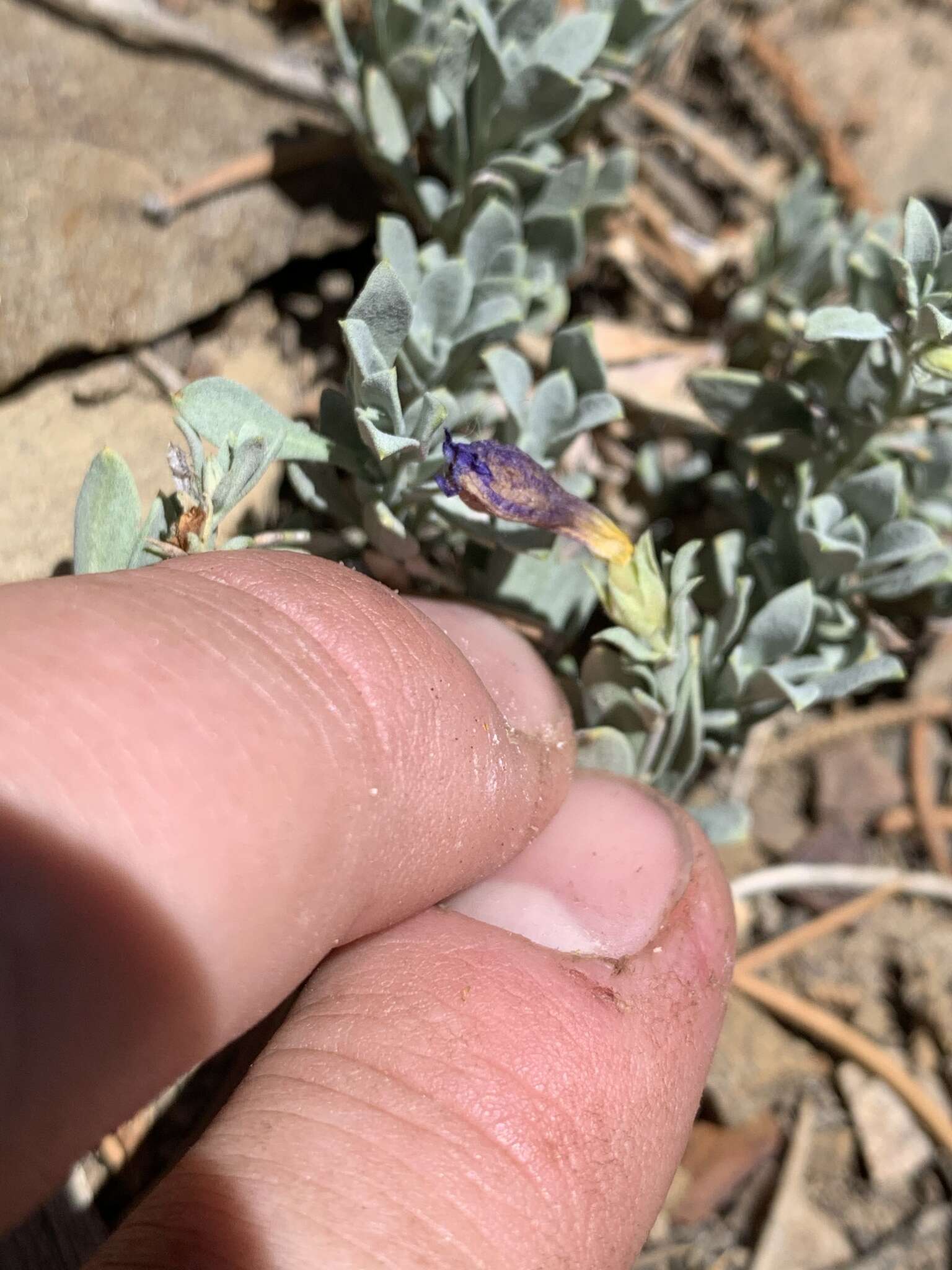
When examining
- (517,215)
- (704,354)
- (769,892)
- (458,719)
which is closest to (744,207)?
(704,354)

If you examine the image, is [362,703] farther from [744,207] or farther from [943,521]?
[744,207]

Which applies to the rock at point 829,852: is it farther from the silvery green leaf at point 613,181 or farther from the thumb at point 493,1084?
the silvery green leaf at point 613,181

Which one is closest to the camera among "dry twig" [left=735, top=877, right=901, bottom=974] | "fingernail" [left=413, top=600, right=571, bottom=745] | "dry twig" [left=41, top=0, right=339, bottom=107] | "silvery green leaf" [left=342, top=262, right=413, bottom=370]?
"silvery green leaf" [left=342, top=262, right=413, bottom=370]

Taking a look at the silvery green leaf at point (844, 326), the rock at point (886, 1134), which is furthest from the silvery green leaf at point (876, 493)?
the rock at point (886, 1134)

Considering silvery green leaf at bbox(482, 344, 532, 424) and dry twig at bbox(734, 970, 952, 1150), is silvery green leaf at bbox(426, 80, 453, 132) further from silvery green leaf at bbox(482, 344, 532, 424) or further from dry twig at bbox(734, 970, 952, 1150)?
dry twig at bbox(734, 970, 952, 1150)

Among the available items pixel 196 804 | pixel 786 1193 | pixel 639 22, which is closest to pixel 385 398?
pixel 196 804

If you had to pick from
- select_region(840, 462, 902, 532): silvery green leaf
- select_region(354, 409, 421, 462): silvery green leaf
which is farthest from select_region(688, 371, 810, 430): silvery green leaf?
select_region(354, 409, 421, 462): silvery green leaf

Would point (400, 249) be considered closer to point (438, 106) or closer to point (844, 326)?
point (438, 106)
